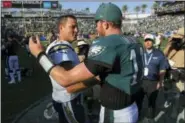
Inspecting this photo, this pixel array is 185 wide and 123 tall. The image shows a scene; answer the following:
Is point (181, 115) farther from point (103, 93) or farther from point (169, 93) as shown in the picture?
point (103, 93)

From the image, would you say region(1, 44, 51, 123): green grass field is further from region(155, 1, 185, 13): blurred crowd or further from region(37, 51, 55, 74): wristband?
region(155, 1, 185, 13): blurred crowd

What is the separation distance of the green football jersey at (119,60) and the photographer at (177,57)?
421 cm

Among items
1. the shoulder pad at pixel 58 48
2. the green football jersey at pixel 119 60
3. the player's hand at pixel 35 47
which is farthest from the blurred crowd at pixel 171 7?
the player's hand at pixel 35 47

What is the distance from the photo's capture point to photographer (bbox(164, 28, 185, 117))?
7379mm

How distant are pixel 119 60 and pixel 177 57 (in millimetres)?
4634

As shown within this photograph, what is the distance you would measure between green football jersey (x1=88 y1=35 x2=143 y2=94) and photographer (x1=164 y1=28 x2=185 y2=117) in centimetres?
421

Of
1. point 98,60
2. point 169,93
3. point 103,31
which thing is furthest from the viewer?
point 169,93

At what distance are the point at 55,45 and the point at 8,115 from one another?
17.7ft

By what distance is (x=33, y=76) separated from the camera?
1780 centimetres

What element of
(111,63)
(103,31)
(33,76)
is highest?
(103,31)

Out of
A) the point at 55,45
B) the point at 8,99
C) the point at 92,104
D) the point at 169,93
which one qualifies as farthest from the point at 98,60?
the point at 8,99

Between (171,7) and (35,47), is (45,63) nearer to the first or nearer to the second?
(35,47)

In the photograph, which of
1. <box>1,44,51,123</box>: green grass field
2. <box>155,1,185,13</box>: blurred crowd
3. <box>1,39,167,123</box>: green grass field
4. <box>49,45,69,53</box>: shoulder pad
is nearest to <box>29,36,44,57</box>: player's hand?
<box>49,45,69,53</box>: shoulder pad

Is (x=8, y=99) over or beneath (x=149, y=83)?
beneath
